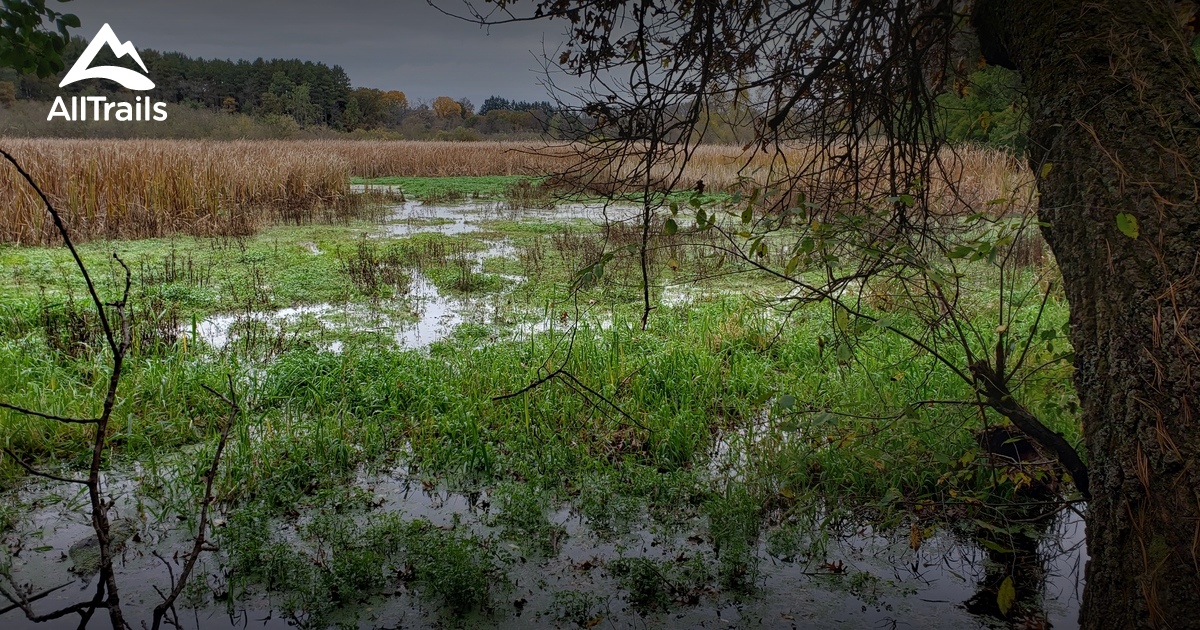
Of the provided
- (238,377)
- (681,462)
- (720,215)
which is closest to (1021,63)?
(681,462)

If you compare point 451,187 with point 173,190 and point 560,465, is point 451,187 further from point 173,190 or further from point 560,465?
point 560,465

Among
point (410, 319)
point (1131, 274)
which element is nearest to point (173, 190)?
point (410, 319)

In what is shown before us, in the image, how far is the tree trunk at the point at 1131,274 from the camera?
1.90 m

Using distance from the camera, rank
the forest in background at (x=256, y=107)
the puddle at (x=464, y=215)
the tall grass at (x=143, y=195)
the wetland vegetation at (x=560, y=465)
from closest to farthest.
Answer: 1. the wetland vegetation at (x=560, y=465)
2. the tall grass at (x=143, y=195)
3. the puddle at (x=464, y=215)
4. the forest in background at (x=256, y=107)

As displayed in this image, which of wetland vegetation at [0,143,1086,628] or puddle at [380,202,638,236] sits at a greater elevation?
puddle at [380,202,638,236]

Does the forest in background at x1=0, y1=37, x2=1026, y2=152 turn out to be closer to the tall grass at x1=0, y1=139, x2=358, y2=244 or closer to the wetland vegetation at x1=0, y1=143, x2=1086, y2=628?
the tall grass at x1=0, y1=139, x2=358, y2=244

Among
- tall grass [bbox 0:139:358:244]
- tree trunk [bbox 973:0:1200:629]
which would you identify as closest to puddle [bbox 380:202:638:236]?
tall grass [bbox 0:139:358:244]

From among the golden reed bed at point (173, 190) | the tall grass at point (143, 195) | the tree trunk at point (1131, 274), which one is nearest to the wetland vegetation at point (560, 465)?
the tree trunk at point (1131, 274)

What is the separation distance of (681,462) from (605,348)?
1.51m

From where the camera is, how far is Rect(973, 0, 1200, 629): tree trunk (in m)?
1.90

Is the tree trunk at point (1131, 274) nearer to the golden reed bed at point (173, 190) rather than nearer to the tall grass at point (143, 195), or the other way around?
the golden reed bed at point (173, 190)

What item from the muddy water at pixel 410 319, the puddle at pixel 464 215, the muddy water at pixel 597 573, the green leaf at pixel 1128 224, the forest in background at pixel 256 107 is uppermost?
the forest in background at pixel 256 107

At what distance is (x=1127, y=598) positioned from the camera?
203cm

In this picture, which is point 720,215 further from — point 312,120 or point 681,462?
point 312,120
